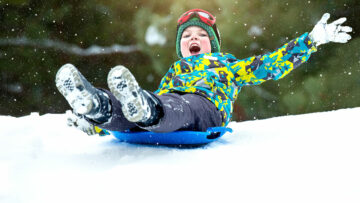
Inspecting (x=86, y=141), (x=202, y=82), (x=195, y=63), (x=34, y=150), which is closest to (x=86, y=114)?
(x=34, y=150)

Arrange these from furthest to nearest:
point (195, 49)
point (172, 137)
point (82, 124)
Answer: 1. point (195, 49)
2. point (82, 124)
3. point (172, 137)

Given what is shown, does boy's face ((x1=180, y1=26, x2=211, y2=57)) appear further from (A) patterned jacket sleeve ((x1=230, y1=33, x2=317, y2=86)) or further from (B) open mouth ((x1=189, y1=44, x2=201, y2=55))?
(A) patterned jacket sleeve ((x1=230, y1=33, x2=317, y2=86))

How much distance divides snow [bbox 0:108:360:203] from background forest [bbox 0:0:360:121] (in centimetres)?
437

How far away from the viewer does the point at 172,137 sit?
133 cm

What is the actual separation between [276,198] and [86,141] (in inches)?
42.7

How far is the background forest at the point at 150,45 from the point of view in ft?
18.1

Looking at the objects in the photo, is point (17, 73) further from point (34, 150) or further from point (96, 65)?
point (34, 150)

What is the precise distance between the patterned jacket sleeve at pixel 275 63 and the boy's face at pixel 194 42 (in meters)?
0.27

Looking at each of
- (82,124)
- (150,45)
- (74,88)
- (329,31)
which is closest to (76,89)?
(74,88)

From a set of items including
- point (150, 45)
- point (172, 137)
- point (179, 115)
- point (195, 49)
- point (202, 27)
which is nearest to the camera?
point (179, 115)

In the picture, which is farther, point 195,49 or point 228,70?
point 195,49

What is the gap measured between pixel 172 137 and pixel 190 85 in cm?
37

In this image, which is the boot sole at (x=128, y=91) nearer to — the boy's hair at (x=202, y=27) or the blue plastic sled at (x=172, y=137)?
the blue plastic sled at (x=172, y=137)

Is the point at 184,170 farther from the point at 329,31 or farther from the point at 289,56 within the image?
the point at 329,31
